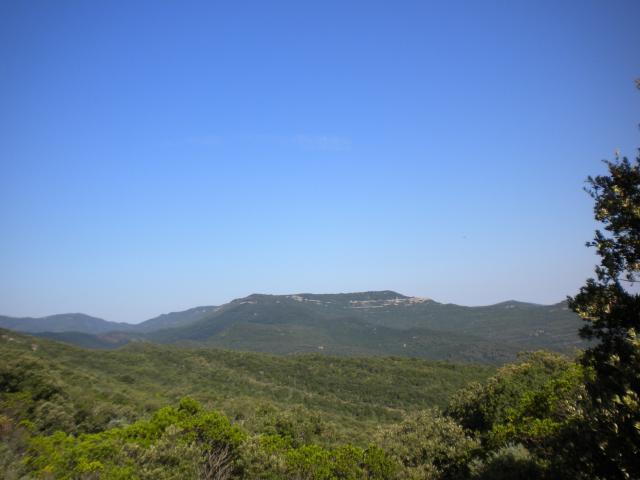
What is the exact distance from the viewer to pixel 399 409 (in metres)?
87.8

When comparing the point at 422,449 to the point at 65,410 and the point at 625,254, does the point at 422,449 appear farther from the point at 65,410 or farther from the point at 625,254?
the point at 65,410

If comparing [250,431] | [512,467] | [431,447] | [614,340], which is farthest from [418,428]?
[614,340]

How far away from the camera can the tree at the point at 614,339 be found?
801 centimetres

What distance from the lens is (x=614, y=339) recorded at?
9.15 metres

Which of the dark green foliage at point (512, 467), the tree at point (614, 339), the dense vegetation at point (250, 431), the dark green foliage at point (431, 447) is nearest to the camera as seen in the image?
the tree at point (614, 339)

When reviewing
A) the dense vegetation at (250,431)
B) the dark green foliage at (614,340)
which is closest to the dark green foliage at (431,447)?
the dense vegetation at (250,431)

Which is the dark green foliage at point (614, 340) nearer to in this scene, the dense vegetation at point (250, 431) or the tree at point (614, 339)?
the tree at point (614, 339)

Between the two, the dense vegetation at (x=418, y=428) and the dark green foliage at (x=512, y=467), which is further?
the dark green foliage at (x=512, y=467)

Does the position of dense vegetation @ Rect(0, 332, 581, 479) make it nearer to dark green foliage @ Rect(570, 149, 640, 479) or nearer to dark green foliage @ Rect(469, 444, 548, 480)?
dark green foliage @ Rect(469, 444, 548, 480)

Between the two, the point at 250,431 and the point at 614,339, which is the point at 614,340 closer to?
the point at 614,339

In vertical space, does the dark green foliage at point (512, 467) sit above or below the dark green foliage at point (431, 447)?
above

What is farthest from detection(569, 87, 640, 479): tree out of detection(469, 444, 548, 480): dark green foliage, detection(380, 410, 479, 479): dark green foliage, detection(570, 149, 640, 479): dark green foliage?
detection(380, 410, 479, 479): dark green foliage

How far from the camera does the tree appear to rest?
801 centimetres

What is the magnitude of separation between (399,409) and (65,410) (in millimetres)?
70842
